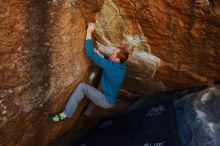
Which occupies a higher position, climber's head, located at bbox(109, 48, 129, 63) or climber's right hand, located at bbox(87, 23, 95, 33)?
climber's right hand, located at bbox(87, 23, 95, 33)

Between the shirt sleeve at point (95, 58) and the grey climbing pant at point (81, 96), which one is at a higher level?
the shirt sleeve at point (95, 58)

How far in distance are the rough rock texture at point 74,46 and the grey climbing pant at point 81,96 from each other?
0.28 feet

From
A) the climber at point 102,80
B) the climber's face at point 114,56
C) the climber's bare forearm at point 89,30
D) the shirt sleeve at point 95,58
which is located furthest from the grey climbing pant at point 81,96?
the climber's bare forearm at point 89,30

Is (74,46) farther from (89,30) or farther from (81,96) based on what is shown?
(81,96)

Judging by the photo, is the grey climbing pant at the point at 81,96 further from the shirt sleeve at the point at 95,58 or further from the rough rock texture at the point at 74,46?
the shirt sleeve at the point at 95,58

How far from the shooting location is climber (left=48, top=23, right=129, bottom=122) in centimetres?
478

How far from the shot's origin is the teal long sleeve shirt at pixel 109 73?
477 cm

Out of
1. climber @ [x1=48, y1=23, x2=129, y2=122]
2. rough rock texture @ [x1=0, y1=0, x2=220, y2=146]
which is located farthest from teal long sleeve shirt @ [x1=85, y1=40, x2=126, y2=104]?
rough rock texture @ [x1=0, y1=0, x2=220, y2=146]

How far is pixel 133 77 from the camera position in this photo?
17.6 feet

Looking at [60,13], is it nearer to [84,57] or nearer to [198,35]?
[84,57]

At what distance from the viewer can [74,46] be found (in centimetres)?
463

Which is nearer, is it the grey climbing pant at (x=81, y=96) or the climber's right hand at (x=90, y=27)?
the climber's right hand at (x=90, y=27)


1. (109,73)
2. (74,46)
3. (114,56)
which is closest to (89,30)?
(74,46)

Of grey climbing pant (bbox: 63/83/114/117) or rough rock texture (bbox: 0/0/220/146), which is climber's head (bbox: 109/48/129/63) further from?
grey climbing pant (bbox: 63/83/114/117)
